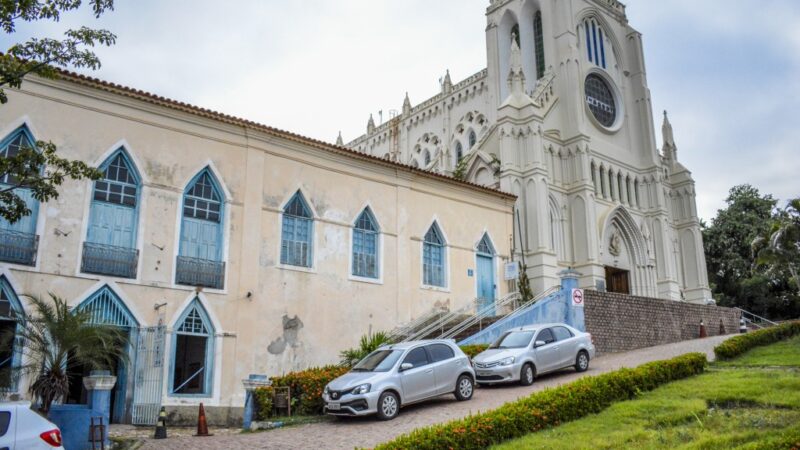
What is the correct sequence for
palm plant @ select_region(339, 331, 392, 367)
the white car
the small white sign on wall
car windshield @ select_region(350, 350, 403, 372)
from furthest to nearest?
the small white sign on wall, palm plant @ select_region(339, 331, 392, 367), car windshield @ select_region(350, 350, 403, 372), the white car

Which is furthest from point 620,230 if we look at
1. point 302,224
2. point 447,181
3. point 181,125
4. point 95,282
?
point 95,282

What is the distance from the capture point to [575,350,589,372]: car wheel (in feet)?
59.9

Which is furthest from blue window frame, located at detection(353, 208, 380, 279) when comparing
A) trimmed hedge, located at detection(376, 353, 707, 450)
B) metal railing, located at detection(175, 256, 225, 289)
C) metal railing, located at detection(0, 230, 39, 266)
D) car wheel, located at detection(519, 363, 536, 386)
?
trimmed hedge, located at detection(376, 353, 707, 450)

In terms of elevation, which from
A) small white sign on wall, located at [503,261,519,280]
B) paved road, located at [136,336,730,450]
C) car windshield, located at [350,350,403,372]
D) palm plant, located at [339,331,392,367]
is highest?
small white sign on wall, located at [503,261,519,280]

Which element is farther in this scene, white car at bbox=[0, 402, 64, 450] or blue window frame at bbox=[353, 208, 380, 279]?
blue window frame at bbox=[353, 208, 380, 279]

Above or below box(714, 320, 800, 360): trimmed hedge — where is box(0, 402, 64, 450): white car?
below

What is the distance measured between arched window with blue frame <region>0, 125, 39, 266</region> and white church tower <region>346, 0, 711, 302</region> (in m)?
18.7

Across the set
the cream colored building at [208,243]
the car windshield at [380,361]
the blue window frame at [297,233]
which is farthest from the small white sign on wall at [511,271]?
the car windshield at [380,361]

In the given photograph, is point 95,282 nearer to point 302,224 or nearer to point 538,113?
point 302,224

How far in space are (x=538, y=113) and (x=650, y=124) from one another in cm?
940

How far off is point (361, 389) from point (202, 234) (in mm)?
7709

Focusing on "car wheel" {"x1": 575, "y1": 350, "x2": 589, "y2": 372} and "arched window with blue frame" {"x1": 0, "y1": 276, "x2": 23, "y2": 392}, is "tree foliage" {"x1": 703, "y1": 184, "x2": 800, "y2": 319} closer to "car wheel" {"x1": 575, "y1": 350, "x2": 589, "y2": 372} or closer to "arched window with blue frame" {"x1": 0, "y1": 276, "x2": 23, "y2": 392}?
"car wheel" {"x1": 575, "y1": 350, "x2": 589, "y2": 372}

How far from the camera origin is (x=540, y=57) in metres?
36.5

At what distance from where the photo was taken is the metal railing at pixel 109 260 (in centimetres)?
1680
